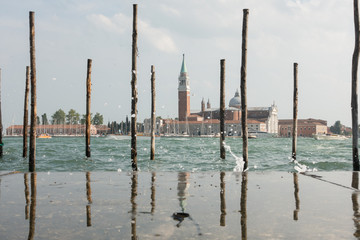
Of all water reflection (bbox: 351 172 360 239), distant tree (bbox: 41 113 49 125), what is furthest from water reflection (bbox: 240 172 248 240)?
distant tree (bbox: 41 113 49 125)

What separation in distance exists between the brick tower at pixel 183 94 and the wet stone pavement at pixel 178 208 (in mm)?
149564

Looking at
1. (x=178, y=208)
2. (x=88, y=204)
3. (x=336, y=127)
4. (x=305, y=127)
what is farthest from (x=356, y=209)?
(x=336, y=127)

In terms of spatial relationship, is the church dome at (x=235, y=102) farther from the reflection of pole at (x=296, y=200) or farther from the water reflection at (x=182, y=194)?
the reflection of pole at (x=296, y=200)

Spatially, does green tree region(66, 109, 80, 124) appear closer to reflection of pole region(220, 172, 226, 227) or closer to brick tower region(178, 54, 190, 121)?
brick tower region(178, 54, 190, 121)

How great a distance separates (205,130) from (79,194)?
5853 inches

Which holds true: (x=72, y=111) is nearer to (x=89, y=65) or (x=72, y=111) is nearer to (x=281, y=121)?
(x=281, y=121)

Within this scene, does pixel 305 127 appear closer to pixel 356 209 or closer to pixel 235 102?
pixel 235 102

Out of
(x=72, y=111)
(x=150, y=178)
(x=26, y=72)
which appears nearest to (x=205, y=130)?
(x=72, y=111)

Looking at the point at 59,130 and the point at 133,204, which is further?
the point at 59,130

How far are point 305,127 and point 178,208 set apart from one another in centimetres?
17251

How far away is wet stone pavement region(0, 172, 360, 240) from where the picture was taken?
3.81 metres

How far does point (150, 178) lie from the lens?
847 centimetres

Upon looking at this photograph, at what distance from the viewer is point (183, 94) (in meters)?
158

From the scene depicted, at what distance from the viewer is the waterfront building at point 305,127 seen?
168125mm
